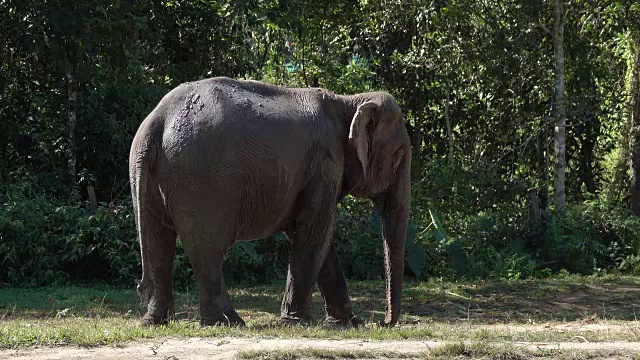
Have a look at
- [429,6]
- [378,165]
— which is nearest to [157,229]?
[378,165]

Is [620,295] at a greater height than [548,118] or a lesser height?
lesser

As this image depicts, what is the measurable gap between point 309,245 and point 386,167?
4.17 ft

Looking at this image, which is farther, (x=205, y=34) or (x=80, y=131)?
(x=205, y=34)

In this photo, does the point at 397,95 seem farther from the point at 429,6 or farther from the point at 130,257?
the point at 130,257

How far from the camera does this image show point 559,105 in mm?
17891

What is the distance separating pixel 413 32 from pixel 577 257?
214 inches

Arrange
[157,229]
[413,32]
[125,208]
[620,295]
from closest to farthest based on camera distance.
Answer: [157,229] < [620,295] < [125,208] < [413,32]

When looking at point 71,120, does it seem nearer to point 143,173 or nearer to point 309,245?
point 143,173

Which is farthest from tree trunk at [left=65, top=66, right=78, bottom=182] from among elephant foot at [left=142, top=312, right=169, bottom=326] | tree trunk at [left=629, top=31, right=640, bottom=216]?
tree trunk at [left=629, top=31, right=640, bottom=216]

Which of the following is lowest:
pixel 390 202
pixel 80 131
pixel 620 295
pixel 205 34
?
pixel 620 295

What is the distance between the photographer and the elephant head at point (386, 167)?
10820mm

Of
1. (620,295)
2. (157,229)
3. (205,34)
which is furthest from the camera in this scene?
(205,34)

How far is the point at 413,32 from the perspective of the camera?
66.0 ft

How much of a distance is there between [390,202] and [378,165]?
19.3 inches
